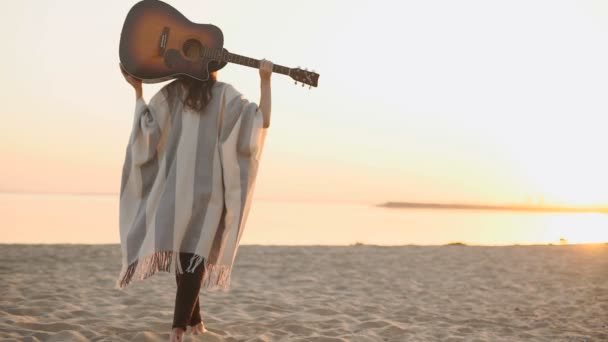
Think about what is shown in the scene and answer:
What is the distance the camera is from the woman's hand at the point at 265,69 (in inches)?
124

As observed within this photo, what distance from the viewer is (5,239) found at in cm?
1521

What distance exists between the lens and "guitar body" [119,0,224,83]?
3.13m

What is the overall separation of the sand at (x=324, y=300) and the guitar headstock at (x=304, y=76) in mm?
1620

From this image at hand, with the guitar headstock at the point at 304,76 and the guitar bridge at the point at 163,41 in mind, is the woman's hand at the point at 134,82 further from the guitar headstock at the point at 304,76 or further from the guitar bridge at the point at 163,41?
the guitar headstock at the point at 304,76

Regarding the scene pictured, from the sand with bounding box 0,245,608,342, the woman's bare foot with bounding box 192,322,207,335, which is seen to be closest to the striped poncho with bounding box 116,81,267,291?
the woman's bare foot with bounding box 192,322,207,335

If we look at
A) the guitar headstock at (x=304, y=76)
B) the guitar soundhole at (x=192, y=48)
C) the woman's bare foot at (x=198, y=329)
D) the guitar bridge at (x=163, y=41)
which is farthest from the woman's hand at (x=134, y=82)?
the woman's bare foot at (x=198, y=329)

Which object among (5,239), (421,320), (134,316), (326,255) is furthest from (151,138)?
(5,239)

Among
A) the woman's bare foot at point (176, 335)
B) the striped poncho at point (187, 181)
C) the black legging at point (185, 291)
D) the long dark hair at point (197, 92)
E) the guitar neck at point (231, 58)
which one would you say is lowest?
the woman's bare foot at point (176, 335)

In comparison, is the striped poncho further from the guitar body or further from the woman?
the guitar body

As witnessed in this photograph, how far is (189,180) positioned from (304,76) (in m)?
0.88

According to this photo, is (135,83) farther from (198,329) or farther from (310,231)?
(310,231)

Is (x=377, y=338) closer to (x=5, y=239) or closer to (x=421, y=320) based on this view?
(x=421, y=320)

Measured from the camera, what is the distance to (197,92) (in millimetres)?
3119

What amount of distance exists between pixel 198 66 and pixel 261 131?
1.62ft
